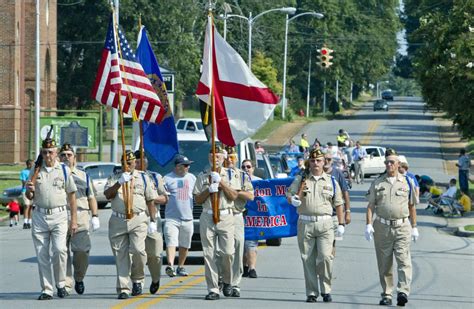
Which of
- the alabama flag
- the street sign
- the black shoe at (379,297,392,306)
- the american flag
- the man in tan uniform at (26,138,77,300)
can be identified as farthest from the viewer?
the street sign

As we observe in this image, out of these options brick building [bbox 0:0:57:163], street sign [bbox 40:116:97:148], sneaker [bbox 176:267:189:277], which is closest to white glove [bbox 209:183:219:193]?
sneaker [bbox 176:267:189:277]

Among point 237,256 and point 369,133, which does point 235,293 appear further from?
point 369,133

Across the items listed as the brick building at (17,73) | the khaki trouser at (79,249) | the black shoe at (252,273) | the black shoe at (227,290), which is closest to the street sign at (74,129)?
the brick building at (17,73)

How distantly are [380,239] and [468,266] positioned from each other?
6.30m

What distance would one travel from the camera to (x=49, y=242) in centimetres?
1462

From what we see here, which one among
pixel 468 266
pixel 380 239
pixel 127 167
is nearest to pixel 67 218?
pixel 127 167

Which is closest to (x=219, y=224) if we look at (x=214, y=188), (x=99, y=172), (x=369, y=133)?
(x=214, y=188)

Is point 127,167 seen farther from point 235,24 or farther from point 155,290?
point 235,24

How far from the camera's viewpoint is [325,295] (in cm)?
1445

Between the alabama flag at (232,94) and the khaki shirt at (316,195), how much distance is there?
5.12ft

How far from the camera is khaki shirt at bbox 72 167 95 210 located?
49.3 ft

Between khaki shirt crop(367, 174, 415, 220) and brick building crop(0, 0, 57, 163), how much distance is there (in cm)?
4008

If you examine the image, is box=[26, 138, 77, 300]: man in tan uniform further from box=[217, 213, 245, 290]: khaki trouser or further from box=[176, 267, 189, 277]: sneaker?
box=[176, 267, 189, 277]: sneaker

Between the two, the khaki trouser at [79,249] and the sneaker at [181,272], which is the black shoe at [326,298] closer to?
the khaki trouser at [79,249]
